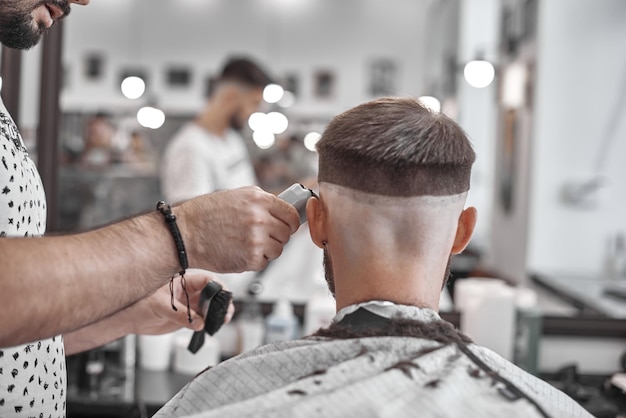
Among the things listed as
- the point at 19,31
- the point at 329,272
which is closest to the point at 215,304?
the point at 329,272

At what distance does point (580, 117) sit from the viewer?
3.91 meters

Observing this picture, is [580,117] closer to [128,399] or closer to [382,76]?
[382,76]

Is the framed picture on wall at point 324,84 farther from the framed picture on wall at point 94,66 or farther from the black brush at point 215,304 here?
the black brush at point 215,304

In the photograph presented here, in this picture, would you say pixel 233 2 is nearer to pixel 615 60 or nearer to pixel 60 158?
pixel 60 158

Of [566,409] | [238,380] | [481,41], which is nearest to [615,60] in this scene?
[481,41]

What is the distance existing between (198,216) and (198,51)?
3.34 m

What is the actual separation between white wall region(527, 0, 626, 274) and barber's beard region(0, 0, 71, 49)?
3007 millimetres

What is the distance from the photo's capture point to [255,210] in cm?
123

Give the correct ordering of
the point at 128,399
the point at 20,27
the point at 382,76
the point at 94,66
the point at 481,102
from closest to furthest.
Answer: the point at 20,27 < the point at 128,399 < the point at 94,66 < the point at 382,76 < the point at 481,102

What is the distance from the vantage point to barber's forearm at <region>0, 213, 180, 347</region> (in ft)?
3.39

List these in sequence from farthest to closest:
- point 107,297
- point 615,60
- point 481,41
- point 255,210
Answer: point 481,41 → point 615,60 → point 255,210 → point 107,297

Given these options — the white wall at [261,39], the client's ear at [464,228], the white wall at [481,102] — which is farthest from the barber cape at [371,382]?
the white wall at [481,102]

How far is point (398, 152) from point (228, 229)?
1.01 feet

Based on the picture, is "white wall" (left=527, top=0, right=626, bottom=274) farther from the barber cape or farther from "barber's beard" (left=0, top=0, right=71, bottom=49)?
"barber's beard" (left=0, top=0, right=71, bottom=49)
